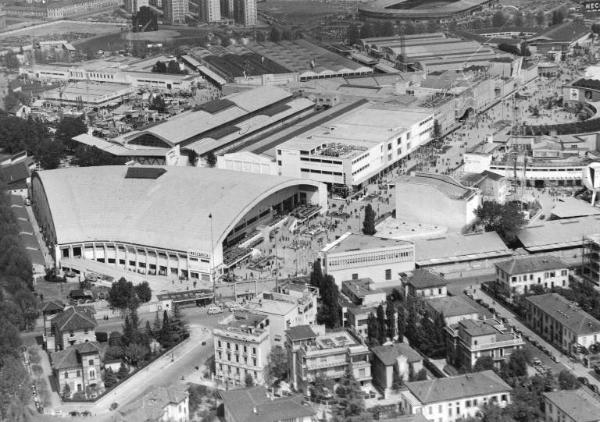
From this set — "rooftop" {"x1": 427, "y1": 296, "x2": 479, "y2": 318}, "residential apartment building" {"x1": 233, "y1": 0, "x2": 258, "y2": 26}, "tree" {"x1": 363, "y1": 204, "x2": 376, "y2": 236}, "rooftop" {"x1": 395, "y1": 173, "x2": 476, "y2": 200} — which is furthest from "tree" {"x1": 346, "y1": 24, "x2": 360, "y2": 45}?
"rooftop" {"x1": 427, "y1": 296, "x2": 479, "y2": 318}

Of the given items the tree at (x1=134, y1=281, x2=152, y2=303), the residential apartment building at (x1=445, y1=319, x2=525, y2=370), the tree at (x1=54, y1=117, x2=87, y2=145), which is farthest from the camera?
the tree at (x1=54, y1=117, x2=87, y2=145)

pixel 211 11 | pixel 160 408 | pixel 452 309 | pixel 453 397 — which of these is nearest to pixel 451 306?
pixel 452 309

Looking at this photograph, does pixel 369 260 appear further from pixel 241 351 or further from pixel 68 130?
pixel 68 130

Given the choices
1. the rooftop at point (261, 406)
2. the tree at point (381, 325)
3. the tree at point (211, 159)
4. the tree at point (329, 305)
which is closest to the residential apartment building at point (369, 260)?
the tree at point (329, 305)

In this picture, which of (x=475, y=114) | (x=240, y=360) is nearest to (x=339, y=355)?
(x=240, y=360)

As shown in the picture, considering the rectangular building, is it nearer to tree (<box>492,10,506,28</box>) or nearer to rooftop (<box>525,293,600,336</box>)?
rooftop (<box>525,293,600,336</box>)
